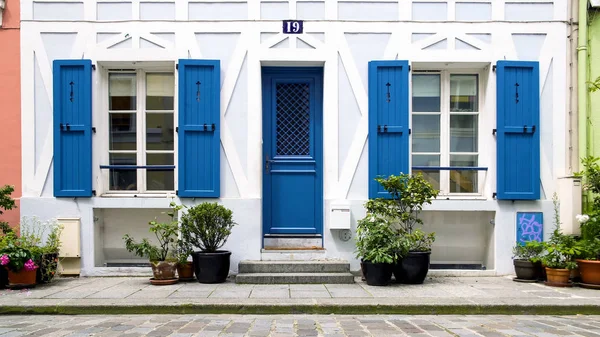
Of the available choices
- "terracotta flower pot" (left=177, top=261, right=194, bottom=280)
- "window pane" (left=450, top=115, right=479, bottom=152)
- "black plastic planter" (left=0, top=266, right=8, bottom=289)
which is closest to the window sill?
"terracotta flower pot" (left=177, top=261, right=194, bottom=280)

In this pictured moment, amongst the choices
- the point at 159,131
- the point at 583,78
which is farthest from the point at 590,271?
the point at 159,131

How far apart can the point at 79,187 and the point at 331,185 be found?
12.0 ft

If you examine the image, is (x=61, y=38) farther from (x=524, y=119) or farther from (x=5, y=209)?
(x=524, y=119)

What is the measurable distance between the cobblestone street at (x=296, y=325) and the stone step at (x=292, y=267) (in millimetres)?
1709

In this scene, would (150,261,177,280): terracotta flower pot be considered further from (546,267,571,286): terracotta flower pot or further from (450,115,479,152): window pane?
(546,267,571,286): terracotta flower pot

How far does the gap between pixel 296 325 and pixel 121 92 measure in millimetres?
4808

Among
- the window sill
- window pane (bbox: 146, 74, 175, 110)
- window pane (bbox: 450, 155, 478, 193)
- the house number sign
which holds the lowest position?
the window sill

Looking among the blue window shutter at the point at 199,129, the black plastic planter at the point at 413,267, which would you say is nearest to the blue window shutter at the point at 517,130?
the black plastic planter at the point at 413,267

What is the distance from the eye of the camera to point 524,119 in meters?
8.34

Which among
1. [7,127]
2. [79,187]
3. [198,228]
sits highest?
[7,127]

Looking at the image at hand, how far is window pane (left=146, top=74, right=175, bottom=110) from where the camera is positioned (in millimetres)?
8711

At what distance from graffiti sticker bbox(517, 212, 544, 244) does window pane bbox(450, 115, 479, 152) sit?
1229 mm

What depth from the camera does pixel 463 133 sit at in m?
8.78

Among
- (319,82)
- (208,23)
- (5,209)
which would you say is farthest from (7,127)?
(319,82)
